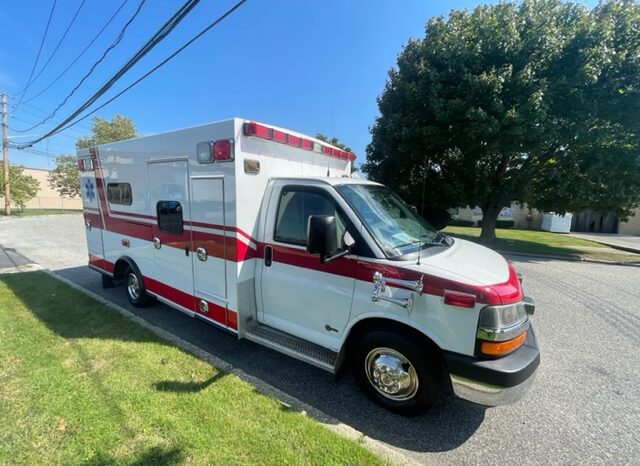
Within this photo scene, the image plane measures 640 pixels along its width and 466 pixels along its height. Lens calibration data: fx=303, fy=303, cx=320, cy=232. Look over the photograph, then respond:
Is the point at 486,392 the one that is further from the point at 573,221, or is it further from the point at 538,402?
the point at 573,221

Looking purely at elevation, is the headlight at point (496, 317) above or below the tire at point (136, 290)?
above

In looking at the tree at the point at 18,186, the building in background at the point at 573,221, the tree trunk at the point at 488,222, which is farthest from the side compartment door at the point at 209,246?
the tree at the point at 18,186

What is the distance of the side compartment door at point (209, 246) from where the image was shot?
3.41m

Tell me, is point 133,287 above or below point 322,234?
below

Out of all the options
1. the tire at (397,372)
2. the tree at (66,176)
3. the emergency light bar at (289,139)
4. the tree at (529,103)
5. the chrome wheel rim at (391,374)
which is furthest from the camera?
the tree at (66,176)

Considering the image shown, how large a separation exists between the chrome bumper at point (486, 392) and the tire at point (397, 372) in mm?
204

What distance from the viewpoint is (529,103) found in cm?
945

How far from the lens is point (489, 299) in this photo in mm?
2268

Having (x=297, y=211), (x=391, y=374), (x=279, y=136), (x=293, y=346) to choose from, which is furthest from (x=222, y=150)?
(x=391, y=374)

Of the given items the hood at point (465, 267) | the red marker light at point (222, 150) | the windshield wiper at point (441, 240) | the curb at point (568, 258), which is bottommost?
the curb at point (568, 258)

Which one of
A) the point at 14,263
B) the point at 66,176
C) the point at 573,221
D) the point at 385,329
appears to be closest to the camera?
the point at 385,329

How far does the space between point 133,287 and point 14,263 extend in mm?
6031

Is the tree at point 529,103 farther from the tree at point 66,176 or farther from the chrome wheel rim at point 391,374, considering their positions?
the tree at point 66,176

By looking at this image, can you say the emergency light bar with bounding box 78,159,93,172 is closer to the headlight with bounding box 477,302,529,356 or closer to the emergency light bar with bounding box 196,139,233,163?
the emergency light bar with bounding box 196,139,233,163
